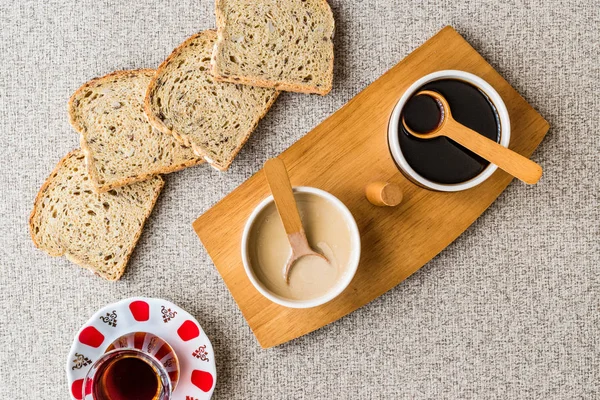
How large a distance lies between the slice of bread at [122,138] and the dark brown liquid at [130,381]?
13.3 inches

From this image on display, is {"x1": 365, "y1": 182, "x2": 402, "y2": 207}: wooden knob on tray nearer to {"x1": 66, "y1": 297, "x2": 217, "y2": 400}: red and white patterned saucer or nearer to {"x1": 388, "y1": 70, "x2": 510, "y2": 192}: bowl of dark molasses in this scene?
{"x1": 388, "y1": 70, "x2": 510, "y2": 192}: bowl of dark molasses

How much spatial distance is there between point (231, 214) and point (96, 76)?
406mm

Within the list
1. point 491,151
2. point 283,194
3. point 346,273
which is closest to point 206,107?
point 283,194

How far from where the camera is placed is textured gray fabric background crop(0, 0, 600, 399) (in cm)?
105

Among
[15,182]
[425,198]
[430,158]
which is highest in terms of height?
[15,182]

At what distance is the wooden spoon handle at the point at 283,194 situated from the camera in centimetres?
82

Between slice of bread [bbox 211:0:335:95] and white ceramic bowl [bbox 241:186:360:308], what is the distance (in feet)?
0.78

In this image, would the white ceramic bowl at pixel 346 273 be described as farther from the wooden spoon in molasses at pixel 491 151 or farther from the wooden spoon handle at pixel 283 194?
the wooden spoon in molasses at pixel 491 151

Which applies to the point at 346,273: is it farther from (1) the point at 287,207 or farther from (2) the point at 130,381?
(2) the point at 130,381

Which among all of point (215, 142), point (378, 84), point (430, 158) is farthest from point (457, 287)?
point (215, 142)

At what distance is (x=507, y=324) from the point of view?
3.52 ft

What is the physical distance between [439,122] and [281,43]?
0.35 metres

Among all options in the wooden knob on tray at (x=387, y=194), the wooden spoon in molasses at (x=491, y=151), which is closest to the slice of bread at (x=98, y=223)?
the wooden knob on tray at (x=387, y=194)

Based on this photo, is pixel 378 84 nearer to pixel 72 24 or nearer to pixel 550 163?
pixel 550 163
